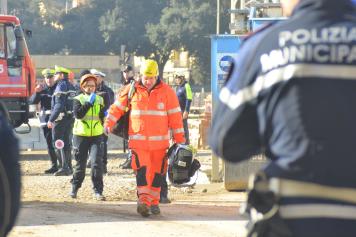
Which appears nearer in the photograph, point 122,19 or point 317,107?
point 317,107

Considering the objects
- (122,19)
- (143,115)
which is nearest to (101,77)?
(143,115)

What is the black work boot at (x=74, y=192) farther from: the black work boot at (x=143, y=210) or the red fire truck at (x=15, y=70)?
the red fire truck at (x=15, y=70)

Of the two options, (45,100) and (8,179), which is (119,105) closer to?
(45,100)

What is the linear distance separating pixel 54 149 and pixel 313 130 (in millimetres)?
14664

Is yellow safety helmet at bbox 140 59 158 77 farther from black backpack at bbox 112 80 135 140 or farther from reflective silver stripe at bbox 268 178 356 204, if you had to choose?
reflective silver stripe at bbox 268 178 356 204

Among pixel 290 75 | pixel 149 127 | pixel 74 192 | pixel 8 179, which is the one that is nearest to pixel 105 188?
pixel 74 192

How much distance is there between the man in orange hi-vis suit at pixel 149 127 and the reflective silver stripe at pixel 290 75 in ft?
24.9

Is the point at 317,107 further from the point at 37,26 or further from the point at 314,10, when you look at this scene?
the point at 37,26

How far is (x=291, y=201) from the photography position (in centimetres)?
335

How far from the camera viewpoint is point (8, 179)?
3.57 metres

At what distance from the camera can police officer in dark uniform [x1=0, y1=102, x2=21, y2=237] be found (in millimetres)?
3549

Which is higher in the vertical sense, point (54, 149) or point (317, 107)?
point (317, 107)

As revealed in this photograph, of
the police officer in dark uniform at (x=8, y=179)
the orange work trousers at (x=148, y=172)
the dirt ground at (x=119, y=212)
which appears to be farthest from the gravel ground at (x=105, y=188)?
the police officer in dark uniform at (x=8, y=179)

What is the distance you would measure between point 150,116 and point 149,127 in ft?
0.43
